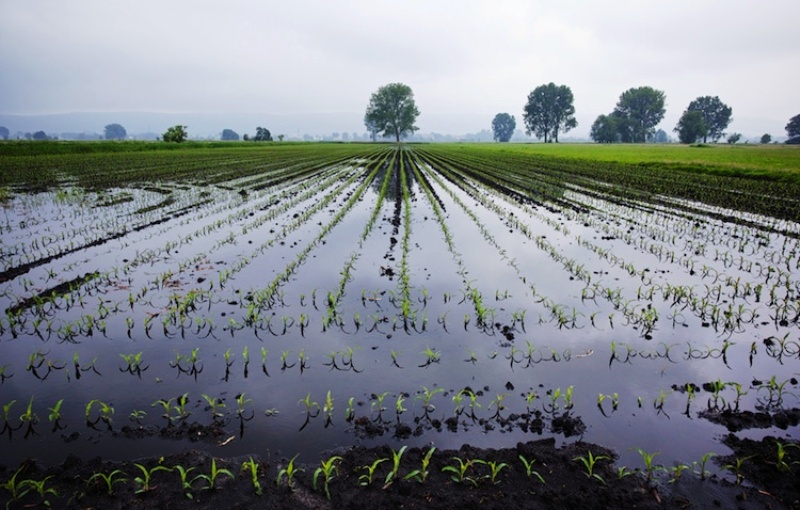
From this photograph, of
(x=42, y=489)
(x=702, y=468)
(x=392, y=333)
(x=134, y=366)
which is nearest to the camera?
(x=42, y=489)

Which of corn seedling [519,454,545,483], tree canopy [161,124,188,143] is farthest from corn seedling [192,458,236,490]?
tree canopy [161,124,188,143]

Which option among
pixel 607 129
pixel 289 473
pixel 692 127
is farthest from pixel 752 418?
pixel 607 129

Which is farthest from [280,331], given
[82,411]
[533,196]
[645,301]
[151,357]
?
[533,196]

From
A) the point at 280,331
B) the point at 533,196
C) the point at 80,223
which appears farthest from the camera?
the point at 533,196

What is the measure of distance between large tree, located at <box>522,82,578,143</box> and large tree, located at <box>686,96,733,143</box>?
31.6 m

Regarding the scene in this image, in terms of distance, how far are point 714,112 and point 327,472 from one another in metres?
146

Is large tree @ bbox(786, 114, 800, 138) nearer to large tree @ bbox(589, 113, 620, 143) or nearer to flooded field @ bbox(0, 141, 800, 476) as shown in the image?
large tree @ bbox(589, 113, 620, 143)

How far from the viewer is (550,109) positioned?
385ft

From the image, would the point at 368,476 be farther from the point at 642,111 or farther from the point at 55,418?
the point at 642,111

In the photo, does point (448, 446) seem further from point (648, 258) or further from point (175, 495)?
point (648, 258)

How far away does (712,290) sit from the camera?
7.21 m

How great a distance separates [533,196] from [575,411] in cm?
1414

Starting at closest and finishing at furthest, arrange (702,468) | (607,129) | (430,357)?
(702,468) → (430,357) → (607,129)

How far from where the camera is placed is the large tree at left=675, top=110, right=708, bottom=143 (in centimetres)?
8938
